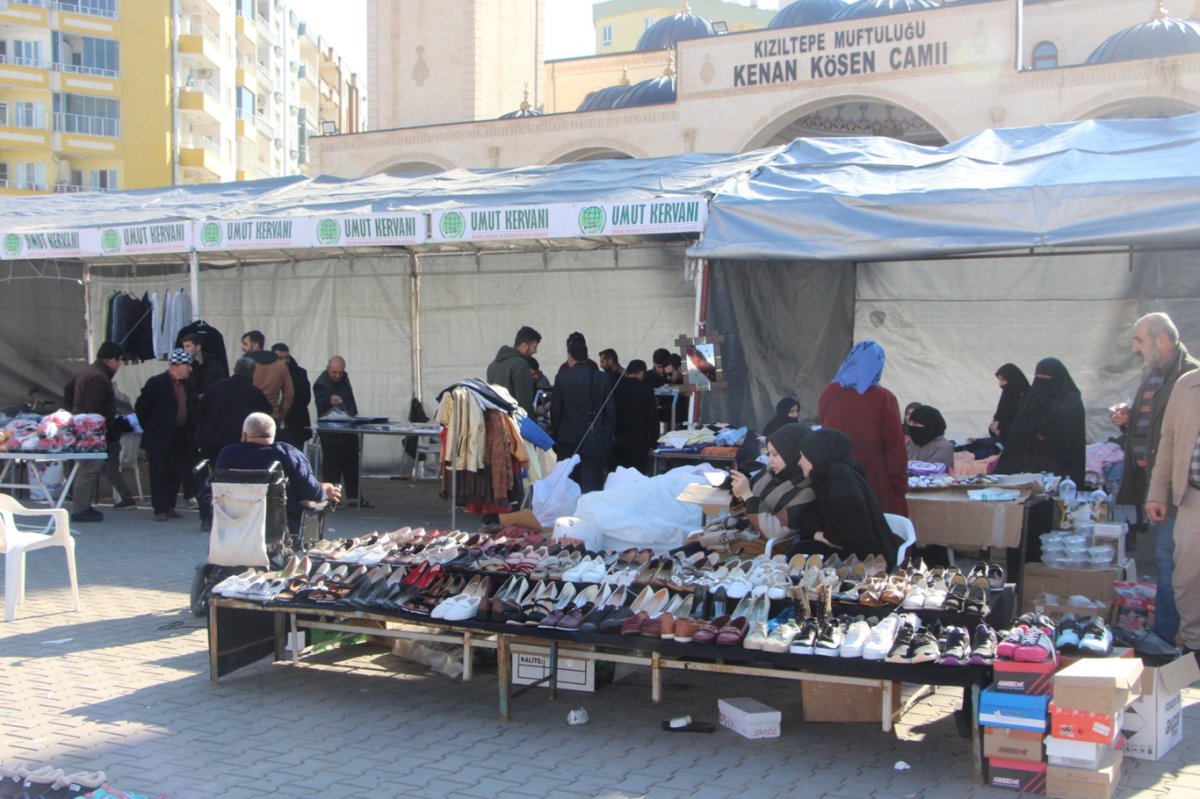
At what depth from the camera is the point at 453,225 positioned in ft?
32.6

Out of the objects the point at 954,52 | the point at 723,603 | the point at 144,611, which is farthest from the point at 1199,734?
the point at 954,52

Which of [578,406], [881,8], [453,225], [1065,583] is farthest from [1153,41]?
[1065,583]

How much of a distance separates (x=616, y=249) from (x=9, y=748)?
26.8ft

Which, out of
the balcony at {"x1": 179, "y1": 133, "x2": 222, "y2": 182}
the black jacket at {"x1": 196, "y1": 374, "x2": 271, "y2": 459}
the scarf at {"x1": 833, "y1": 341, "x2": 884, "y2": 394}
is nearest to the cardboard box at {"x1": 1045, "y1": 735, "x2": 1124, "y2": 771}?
the scarf at {"x1": 833, "y1": 341, "x2": 884, "y2": 394}

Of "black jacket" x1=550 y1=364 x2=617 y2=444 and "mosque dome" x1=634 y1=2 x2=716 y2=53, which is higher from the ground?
"mosque dome" x1=634 y1=2 x2=716 y2=53

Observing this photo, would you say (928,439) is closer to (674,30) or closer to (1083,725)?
(1083,725)

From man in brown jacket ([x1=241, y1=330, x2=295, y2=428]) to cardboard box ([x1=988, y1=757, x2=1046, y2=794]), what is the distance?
760cm

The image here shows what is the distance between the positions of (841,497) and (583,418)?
405 centimetres

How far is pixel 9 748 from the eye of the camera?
469 centimetres

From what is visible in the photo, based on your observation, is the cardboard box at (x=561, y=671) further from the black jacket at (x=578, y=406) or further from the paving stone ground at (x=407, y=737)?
the black jacket at (x=578, y=406)

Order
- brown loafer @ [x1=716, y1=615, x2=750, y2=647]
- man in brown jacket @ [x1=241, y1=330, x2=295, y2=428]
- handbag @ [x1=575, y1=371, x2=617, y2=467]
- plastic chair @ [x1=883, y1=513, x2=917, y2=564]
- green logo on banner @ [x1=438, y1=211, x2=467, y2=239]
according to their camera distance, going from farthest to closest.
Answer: man in brown jacket @ [x1=241, y1=330, x2=295, y2=428]
green logo on banner @ [x1=438, y1=211, x2=467, y2=239]
handbag @ [x1=575, y1=371, x2=617, y2=467]
plastic chair @ [x1=883, y1=513, x2=917, y2=564]
brown loafer @ [x1=716, y1=615, x2=750, y2=647]

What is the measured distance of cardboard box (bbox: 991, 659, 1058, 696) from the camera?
4137mm

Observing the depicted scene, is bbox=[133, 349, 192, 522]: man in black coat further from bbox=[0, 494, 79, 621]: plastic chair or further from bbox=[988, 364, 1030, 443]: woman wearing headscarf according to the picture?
bbox=[988, 364, 1030, 443]: woman wearing headscarf

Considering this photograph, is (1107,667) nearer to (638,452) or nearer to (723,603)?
(723,603)
